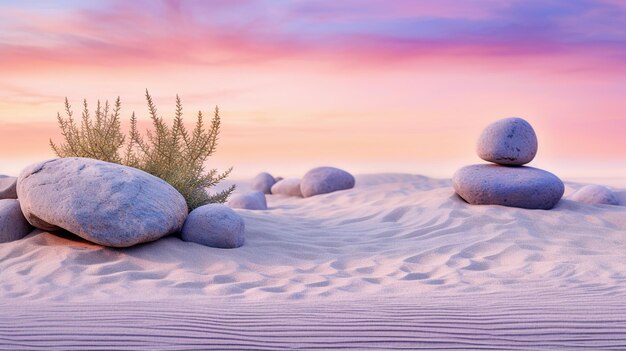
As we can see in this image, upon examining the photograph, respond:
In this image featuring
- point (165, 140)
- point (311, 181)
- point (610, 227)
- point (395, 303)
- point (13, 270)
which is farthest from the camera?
point (311, 181)

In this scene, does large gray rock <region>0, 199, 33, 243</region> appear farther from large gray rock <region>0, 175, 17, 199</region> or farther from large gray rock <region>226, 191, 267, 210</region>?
large gray rock <region>226, 191, 267, 210</region>

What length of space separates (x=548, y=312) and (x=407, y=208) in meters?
5.99

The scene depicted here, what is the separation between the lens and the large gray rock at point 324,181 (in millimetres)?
14680

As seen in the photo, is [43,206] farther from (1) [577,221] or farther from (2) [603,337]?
(1) [577,221]

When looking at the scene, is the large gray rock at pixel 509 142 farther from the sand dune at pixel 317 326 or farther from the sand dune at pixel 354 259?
the sand dune at pixel 317 326

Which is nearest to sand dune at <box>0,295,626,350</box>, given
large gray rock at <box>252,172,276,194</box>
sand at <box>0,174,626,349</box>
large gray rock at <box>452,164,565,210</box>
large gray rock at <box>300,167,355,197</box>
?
sand at <box>0,174,626,349</box>

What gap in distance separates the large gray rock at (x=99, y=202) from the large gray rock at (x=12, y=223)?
31 centimetres

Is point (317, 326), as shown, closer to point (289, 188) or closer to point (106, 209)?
point (106, 209)

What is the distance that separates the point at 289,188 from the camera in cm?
1577

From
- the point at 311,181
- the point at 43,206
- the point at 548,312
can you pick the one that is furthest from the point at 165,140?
the point at 311,181

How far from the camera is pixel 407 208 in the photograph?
956cm

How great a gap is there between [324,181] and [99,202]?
8.99 meters

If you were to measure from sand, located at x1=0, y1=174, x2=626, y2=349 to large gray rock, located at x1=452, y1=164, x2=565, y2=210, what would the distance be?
27cm

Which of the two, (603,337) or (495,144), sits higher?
(495,144)
